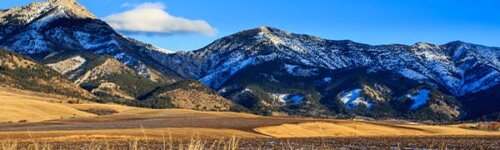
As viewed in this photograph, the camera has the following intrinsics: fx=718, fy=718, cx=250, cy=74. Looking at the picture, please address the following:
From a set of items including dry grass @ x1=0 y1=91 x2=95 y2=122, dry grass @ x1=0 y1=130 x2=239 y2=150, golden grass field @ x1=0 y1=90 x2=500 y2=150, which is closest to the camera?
dry grass @ x1=0 y1=130 x2=239 y2=150

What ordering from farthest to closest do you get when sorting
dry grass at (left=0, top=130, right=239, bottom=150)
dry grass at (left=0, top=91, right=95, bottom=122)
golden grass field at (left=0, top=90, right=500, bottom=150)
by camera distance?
dry grass at (left=0, top=91, right=95, bottom=122) → golden grass field at (left=0, top=90, right=500, bottom=150) → dry grass at (left=0, top=130, right=239, bottom=150)

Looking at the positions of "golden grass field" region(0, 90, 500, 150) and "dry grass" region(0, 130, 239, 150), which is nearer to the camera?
"dry grass" region(0, 130, 239, 150)

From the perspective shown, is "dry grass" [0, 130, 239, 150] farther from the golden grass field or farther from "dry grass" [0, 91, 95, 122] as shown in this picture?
"dry grass" [0, 91, 95, 122]

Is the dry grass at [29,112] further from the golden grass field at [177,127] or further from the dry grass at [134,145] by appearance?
the dry grass at [134,145]

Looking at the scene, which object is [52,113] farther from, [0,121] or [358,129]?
[358,129]

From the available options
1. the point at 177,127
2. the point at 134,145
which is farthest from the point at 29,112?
the point at 134,145

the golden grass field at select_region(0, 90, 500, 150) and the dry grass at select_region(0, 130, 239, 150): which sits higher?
the golden grass field at select_region(0, 90, 500, 150)

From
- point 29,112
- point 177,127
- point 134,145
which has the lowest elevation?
point 134,145

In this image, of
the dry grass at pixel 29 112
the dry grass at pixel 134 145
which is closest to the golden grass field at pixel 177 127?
the dry grass at pixel 29 112

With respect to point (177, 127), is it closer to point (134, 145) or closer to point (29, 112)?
point (29, 112)

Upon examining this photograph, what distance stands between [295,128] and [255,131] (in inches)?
518

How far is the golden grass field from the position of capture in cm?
8631

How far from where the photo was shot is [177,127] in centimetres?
11300

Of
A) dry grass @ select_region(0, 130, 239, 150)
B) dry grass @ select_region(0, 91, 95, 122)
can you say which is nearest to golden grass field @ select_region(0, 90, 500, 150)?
dry grass @ select_region(0, 91, 95, 122)
